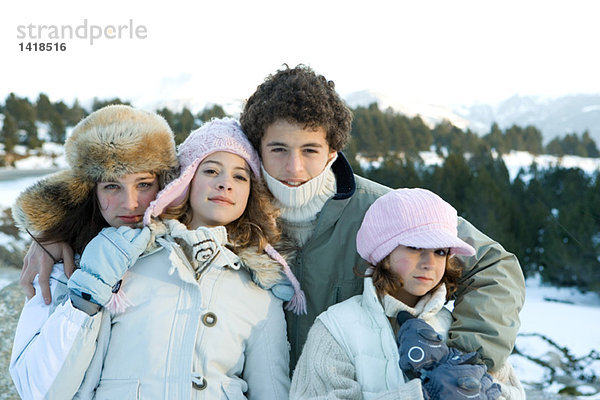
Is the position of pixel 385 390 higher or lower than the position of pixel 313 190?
lower

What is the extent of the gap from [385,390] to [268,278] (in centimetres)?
65

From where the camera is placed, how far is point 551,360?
210 inches

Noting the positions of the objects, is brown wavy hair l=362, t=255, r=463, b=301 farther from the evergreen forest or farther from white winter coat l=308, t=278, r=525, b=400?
the evergreen forest

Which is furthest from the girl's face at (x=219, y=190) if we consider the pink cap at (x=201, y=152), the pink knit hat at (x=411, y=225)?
the pink knit hat at (x=411, y=225)

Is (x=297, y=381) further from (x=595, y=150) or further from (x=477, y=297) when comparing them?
(x=595, y=150)

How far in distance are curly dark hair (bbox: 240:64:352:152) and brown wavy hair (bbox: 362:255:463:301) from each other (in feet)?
2.10

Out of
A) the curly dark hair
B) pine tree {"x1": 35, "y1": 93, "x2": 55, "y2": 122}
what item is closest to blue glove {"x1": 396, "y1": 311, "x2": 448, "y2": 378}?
the curly dark hair

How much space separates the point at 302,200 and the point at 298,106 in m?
0.41

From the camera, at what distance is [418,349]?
5.36ft

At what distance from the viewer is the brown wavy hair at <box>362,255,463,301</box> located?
75.0 inches

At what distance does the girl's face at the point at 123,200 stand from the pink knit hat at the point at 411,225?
38.8 inches

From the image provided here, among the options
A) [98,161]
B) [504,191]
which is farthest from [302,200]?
[504,191]

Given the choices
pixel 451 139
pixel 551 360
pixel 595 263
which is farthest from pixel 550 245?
pixel 451 139

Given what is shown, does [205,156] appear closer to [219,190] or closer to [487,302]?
[219,190]
